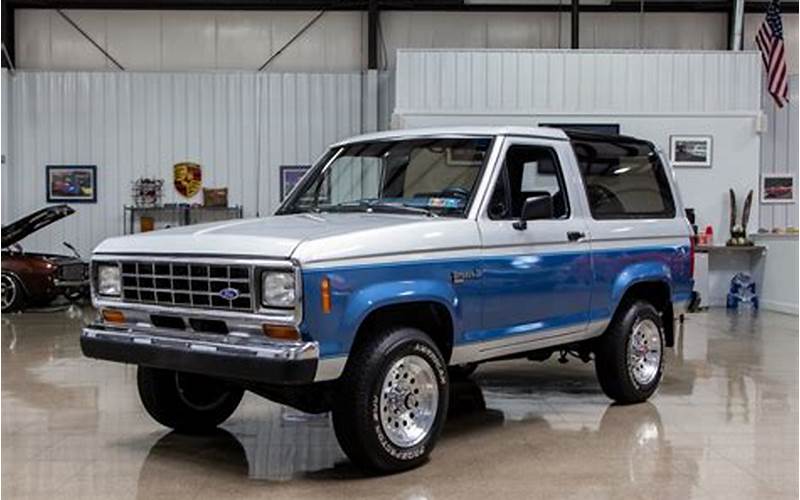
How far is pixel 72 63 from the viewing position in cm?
1703

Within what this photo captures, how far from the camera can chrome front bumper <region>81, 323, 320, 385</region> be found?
14.1ft

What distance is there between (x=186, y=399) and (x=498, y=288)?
A: 7.16ft

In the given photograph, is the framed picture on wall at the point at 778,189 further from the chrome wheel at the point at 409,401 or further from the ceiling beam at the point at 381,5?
the chrome wheel at the point at 409,401

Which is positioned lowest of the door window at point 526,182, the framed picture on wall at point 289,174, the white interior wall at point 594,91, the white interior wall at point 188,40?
the door window at point 526,182

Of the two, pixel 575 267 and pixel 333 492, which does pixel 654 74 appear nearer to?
pixel 575 267

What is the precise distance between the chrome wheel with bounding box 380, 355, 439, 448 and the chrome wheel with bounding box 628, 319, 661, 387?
2.28 metres

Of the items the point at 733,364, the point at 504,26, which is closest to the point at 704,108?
the point at 504,26

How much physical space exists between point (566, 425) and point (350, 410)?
2112mm

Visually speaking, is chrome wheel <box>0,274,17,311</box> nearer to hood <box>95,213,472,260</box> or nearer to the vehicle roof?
the vehicle roof

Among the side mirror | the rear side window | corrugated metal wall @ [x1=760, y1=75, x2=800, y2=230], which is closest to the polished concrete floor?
the side mirror

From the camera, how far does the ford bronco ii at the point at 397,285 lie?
4.45 m

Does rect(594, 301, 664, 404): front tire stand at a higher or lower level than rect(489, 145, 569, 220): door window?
lower

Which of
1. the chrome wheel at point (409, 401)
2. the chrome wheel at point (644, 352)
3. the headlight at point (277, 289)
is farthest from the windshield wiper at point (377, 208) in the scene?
the chrome wheel at point (644, 352)

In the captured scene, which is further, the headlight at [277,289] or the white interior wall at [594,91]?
the white interior wall at [594,91]
